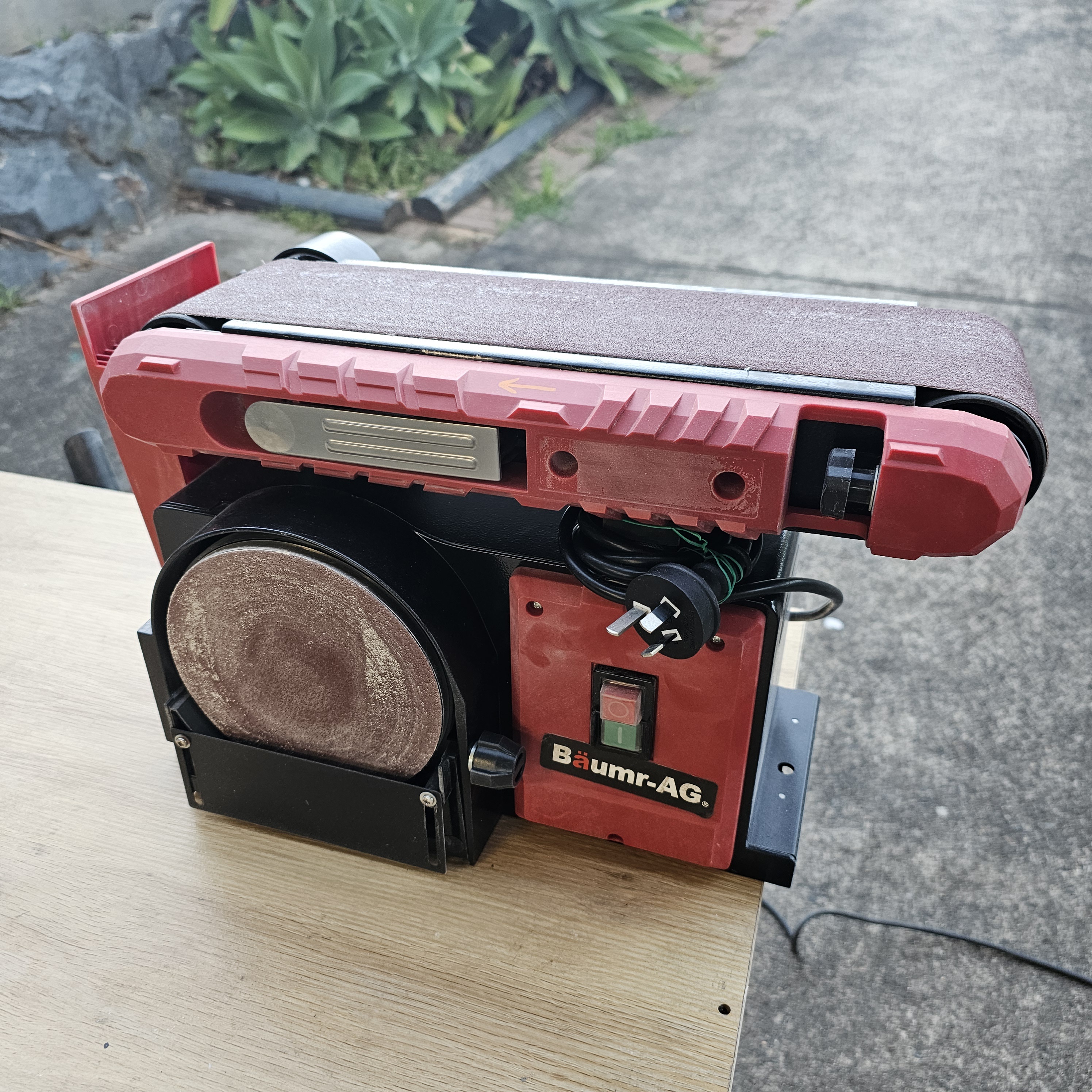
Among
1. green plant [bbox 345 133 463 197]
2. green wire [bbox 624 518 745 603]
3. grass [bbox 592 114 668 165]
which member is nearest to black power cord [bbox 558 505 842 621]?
green wire [bbox 624 518 745 603]

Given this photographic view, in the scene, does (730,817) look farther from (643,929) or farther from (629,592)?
(629,592)

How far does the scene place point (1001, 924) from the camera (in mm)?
1252

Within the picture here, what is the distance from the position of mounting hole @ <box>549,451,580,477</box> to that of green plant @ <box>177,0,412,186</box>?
9.09ft

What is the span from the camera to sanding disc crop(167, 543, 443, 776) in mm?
633

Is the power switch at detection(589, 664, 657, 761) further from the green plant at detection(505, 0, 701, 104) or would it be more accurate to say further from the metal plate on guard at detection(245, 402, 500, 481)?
the green plant at detection(505, 0, 701, 104)

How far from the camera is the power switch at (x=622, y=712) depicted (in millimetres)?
642

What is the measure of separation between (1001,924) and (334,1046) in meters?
0.96

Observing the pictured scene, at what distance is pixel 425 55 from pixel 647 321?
282 cm

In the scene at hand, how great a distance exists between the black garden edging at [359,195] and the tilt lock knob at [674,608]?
259 cm

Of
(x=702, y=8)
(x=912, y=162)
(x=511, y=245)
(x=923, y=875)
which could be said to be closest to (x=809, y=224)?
(x=912, y=162)

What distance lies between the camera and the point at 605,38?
3574mm

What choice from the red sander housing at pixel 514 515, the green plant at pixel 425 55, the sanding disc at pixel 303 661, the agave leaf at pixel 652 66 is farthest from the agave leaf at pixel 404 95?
the sanding disc at pixel 303 661

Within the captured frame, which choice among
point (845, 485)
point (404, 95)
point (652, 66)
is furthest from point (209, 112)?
point (845, 485)

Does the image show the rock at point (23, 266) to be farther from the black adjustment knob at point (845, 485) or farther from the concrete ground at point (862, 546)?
the black adjustment knob at point (845, 485)
